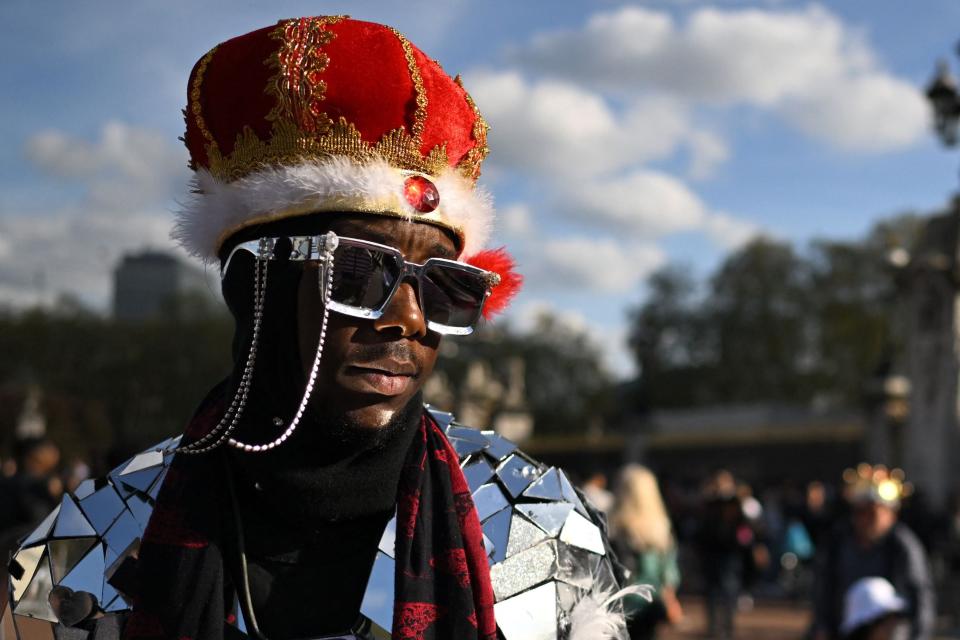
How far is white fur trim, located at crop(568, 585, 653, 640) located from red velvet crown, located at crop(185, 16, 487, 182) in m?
0.80

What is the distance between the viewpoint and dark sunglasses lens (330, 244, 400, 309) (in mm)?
1911

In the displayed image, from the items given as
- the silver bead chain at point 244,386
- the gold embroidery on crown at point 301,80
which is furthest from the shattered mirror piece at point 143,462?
the gold embroidery on crown at point 301,80

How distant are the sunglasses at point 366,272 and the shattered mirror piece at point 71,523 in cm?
58

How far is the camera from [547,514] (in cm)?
216

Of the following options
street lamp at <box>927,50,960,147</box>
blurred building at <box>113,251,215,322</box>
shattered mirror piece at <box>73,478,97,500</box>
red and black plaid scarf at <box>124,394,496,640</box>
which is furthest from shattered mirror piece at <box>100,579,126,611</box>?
blurred building at <box>113,251,215,322</box>

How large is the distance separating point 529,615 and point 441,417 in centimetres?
46

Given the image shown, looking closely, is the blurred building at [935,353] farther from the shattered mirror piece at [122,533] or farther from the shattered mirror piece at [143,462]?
the shattered mirror piece at [122,533]

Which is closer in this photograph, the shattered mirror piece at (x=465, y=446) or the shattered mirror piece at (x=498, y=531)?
the shattered mirror piece at (x=498, y=531)

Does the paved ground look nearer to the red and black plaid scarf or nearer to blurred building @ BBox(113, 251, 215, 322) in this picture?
the red and black plaid scarf

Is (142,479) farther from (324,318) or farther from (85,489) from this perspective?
(324,318)

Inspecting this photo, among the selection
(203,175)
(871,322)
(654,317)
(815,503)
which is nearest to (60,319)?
(654,317)

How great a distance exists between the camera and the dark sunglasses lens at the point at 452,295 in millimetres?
1993

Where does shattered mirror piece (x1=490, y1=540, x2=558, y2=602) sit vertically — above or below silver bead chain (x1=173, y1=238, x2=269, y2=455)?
below

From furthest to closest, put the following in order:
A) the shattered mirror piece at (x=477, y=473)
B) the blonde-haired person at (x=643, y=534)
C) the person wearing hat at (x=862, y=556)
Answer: the blonde-haired person at (x=643, y=534), the person wearing hat at (x=862, y=556), the shattered mirror piece at (x=477, y=473)
